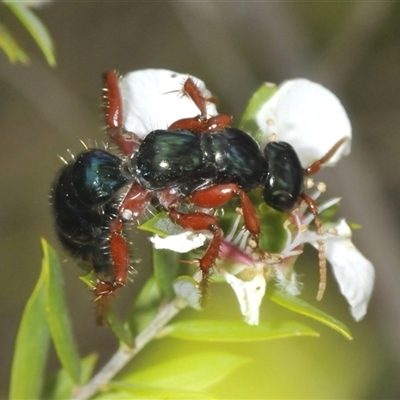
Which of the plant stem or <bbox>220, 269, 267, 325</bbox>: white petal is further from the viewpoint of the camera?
the plant stem

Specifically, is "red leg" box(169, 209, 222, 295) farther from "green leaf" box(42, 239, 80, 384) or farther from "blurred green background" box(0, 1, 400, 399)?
"blurred green background" box(0, 1, 400, 399)

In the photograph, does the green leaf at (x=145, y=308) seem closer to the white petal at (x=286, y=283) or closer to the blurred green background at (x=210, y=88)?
the white petal at (x=286, y=283)

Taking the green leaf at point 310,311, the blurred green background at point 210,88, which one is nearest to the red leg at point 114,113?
the green leaf at point 310,311

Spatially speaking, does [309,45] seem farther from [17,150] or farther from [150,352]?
[150,352]

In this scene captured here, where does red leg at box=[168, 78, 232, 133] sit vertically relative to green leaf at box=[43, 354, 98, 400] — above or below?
above

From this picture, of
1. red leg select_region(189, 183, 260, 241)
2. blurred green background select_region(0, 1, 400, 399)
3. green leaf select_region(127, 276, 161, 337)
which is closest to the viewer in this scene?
red leg select_region(189, 183, 260, 241)

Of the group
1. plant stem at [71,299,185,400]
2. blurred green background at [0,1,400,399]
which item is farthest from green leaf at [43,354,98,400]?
blurred green background at [0,1,400,399]
